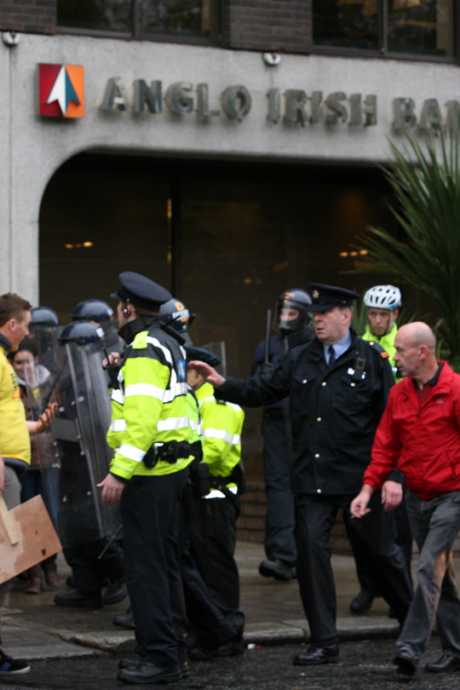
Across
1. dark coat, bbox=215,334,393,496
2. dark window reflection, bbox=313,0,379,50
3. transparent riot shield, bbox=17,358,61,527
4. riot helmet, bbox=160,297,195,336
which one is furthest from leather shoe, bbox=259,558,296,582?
dark window reflection, bbox=313,0,379,50

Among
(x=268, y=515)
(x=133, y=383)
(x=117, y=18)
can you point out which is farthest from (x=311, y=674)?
(x=117, y=18)

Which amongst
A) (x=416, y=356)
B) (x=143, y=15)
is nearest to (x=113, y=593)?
(x=416, y=356)

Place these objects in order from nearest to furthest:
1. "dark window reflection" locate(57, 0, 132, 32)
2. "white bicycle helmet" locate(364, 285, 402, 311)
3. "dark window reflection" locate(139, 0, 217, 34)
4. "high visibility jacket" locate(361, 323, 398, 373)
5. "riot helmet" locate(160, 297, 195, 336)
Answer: "riot helmet" locate(160, 297, 195, 336) < "high visibility jacket" locate(361, 323, 398, 373) < "white bicycle helmet" locate(364, 285, 402, 311) < "dark window reflection" locate(57, 0, 132, 32) < "dark window reflection" locate(139, 0, 217, 34)

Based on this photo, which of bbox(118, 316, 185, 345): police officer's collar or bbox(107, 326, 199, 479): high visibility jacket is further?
bbox(118, 316, 185, 345): police officer's collar

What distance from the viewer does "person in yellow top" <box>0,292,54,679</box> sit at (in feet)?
30.9

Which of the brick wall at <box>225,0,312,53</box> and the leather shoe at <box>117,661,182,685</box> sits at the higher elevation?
the brick wall at <box>225,0,312,53</box>

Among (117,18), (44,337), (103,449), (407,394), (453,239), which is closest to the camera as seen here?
(407,394)

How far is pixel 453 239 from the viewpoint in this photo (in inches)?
560

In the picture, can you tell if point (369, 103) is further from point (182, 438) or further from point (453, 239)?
point (182, 438)

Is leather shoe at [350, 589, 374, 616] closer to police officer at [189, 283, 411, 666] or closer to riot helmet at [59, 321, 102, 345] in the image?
police officer at [189, 283, 411, 666]

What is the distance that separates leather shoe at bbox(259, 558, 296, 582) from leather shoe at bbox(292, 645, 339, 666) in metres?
3.06

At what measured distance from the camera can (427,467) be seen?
9109mm

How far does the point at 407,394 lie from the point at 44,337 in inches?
153

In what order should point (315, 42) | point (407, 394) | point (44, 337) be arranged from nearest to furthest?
point (407, 394), point (44, 337), point (315, 42)
